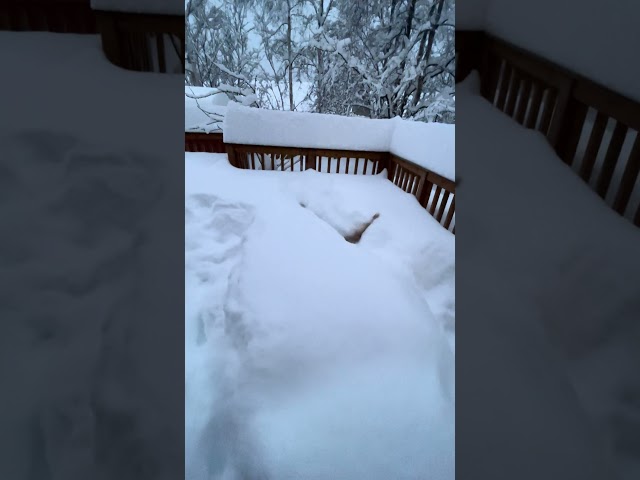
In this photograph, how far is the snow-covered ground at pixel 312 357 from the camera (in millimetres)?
1037

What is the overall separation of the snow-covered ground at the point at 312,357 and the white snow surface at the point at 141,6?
65.7 inches

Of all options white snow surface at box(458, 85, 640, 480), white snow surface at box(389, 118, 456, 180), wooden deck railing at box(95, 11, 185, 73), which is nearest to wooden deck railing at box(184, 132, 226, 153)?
wooden deck railing at box(95, 11, 185, 73)

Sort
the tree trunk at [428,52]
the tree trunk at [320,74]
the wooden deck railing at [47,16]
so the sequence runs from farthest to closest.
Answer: the tree trunk at [320,74], the tree trunk at [428,52], the wooden deck railing at [47,16]

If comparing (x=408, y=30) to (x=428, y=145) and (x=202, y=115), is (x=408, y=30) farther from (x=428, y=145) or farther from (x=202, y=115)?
(x=202, y=115)

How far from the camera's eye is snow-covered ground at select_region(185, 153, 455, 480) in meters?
1.04

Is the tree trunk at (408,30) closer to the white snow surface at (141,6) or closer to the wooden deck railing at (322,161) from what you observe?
the wooden deck railing at (322,161)

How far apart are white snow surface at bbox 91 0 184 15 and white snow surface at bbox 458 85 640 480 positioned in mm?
2749

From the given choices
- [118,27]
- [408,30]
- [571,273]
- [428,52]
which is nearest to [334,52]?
[408,30]

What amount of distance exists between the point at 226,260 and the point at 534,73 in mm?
2661

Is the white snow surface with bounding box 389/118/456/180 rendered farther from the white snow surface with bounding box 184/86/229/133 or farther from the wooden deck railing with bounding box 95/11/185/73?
the white snow surface with bounding box 184/86/229/133

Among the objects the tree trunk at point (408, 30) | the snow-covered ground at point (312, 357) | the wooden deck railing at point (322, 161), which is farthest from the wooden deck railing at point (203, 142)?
the tree trunk at point (408, 30)

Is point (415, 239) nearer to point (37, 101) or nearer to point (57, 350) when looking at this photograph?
point (57, 350)

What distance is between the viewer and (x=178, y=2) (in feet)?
7.24

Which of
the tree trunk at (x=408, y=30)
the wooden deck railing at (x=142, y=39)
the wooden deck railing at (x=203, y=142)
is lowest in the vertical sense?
the wooden deck railing at (x=203, y=142)
